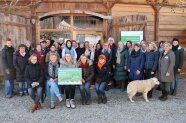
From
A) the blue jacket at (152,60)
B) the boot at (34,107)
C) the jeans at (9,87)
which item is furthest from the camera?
the jeans at (9,87)

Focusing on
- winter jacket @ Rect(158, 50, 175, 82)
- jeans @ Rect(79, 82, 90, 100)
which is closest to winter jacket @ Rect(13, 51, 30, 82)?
jeans @ Rect(79, 82, 90, 100)

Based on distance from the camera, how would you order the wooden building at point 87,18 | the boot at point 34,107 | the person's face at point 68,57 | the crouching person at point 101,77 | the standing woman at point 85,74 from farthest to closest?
the wooden building at point 87,18 → the crouching person at point 101,77 → the standing woman at point 85,74 → the person's face at point 68,57 → the boot at point 34,107

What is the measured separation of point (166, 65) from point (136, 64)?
0.85 metres

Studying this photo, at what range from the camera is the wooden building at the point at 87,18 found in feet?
32.3

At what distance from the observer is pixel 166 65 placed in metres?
7.61

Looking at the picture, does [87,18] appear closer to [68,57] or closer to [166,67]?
[68,57]

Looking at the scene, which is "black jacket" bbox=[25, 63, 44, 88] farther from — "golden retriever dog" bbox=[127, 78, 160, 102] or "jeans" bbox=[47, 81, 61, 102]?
"golden retriever dog" bbox=[127, 78, 160, 102]

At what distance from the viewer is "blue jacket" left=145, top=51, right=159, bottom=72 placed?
25.7ft

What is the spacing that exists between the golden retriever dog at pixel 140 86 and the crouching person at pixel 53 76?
186 centimetres

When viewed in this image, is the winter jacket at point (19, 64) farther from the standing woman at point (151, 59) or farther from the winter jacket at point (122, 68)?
the standing woman at point (151, 59)

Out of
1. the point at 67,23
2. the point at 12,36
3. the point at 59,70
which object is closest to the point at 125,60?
the point at 59,70

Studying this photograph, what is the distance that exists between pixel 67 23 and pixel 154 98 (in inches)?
170

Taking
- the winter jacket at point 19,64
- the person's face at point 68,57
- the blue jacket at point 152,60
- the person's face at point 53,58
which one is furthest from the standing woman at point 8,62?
the blue jacket at point 152,60

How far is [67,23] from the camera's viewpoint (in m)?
10.4
